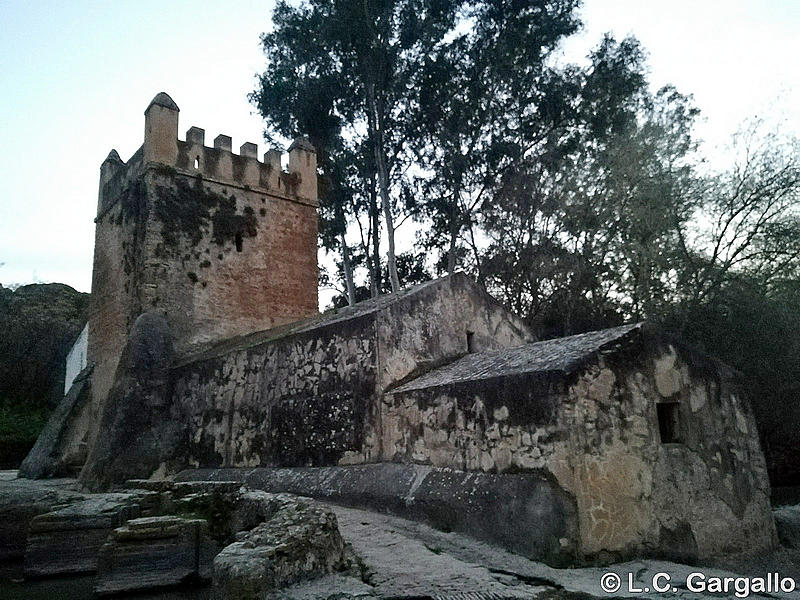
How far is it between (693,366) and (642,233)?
32.7 feet

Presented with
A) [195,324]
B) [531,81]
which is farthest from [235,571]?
[531,81]

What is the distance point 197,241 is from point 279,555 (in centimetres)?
1161

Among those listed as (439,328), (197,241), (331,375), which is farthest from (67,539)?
(197,241)

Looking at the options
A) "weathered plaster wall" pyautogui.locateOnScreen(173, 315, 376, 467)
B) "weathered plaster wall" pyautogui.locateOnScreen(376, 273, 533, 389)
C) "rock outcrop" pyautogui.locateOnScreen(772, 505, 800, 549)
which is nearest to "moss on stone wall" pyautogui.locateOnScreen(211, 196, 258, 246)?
"weathered plaster wall" pyautogui.locateOnScreen(173, 315, 376, 467)

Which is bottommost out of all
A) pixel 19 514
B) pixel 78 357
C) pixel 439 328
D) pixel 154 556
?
pixel 154 556

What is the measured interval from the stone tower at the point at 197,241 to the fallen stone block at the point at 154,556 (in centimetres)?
721

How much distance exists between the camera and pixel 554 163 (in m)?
19.3

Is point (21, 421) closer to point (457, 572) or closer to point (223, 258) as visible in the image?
point (223, 258)

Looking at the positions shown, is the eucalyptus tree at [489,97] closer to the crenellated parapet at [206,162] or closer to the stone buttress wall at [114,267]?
the crenellated parapet at [206,162]

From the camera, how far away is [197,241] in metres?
15.1

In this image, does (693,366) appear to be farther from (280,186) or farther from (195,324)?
(280,186)

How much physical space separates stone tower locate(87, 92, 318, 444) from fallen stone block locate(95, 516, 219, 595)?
7206mm

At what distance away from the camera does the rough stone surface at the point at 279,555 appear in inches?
173

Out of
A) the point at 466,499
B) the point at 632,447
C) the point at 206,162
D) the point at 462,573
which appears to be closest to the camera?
the point at 462,573
